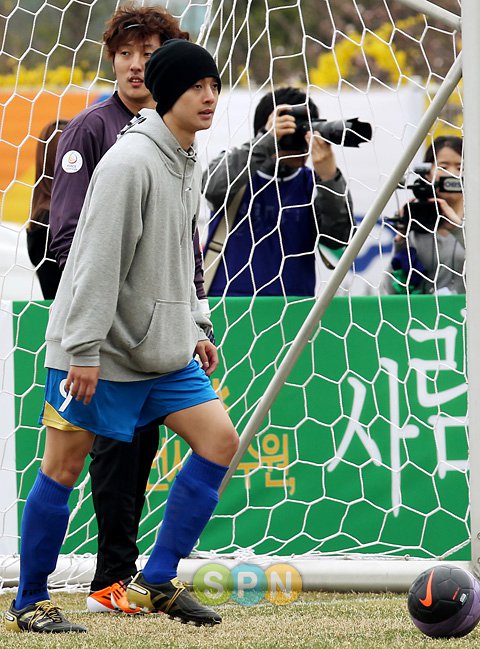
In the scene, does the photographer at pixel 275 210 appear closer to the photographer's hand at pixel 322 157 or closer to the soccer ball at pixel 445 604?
the photographer's hand at pixel 322 157

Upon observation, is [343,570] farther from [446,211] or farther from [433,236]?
[446,211]

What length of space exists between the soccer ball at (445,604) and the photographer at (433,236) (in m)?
2.20

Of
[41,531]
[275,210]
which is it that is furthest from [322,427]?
[41,531]

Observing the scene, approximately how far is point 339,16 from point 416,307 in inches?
631

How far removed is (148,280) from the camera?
3480 mm

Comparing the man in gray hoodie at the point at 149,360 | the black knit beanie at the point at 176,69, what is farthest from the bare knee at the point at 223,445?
the black knit beanie at the point at 176,69

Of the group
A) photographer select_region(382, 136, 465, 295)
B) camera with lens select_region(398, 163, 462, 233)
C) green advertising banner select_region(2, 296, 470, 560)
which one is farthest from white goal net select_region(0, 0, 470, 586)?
camera with lens select_region(398, 163, 462, 233)

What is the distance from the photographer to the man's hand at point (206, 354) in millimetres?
3846

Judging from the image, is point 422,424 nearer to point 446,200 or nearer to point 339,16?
point 446,200

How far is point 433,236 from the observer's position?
529 cm

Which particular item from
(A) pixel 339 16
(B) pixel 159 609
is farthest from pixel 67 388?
(A) pixel 339 16

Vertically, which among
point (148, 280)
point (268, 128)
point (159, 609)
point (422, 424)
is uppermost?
point (268, 128)

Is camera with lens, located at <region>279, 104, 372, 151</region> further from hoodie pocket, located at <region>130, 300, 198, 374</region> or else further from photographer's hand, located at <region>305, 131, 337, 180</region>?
hoodie pocket, located at <region>130, 300, 198, 374</region>

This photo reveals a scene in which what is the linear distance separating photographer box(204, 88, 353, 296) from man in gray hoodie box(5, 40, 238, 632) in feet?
5.22
